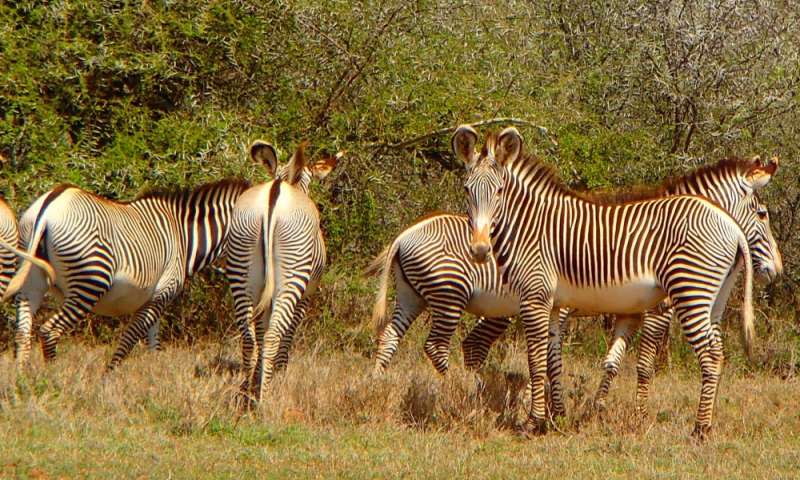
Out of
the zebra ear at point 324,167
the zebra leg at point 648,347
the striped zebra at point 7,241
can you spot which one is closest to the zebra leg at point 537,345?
the zebra leg at point 648,347

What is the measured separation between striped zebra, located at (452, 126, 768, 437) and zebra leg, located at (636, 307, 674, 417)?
1016 mm

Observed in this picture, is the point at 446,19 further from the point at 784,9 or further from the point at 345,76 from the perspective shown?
the point at 784,9

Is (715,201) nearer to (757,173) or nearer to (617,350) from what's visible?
(757,173)

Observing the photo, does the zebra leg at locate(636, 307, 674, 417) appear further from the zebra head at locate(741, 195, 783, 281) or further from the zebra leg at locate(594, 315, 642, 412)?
the zebra head at locate(741, 195, 783, 281)

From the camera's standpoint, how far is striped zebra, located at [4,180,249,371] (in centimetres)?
915

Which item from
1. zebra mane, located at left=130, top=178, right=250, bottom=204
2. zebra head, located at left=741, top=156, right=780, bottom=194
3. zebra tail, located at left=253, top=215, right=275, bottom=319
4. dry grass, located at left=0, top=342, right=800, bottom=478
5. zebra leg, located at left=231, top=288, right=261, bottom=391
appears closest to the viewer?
dry grass, located at left=0, top=342, right=800, bottom=478

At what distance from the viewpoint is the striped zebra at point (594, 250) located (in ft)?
27.5

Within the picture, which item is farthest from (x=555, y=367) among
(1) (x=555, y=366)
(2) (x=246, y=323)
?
(2) (x=246, y=323)

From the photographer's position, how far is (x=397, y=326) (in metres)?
10.5

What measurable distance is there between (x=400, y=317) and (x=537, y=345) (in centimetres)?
231

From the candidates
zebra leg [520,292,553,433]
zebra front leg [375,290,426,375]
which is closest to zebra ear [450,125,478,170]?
zebra leg [520,292,553,433]

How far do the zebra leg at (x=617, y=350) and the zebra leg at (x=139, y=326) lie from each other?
4.19 metres

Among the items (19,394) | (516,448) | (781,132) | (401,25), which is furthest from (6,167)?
(781,132)

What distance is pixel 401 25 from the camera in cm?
1258
